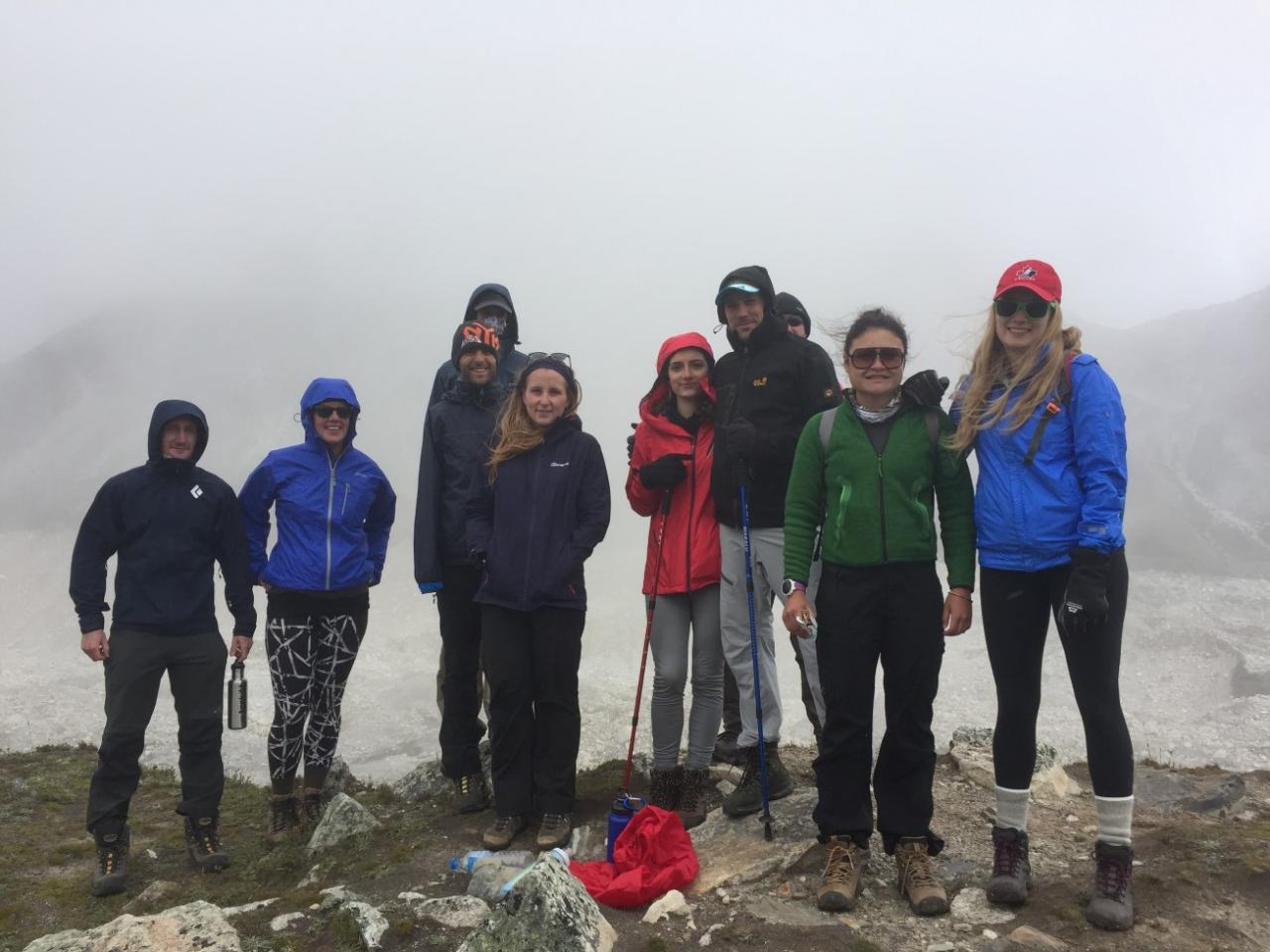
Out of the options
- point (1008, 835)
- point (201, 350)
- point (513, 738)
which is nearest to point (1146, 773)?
point (1008, 835)

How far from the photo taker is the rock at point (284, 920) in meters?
4.69

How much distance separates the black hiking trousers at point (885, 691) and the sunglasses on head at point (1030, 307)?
4.79ft

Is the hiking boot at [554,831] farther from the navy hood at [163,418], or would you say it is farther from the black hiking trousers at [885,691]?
the navy hood at [163,418]

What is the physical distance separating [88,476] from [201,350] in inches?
1837

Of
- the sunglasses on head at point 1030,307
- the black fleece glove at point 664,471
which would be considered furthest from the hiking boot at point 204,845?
the sunglasses on head at point 1030,307

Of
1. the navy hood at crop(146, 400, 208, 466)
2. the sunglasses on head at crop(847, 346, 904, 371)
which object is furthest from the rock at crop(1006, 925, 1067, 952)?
the navy hood at crop(146, 400, 208, 466)

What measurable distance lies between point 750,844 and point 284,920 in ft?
9.67

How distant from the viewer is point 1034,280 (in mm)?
4363

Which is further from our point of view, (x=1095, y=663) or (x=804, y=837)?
(x=804, y=837)

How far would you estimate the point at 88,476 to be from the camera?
341ft

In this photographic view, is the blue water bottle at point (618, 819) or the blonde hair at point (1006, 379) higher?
the blonde hair at point (1006, 379)

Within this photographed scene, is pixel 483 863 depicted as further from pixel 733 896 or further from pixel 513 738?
pixel 733 896

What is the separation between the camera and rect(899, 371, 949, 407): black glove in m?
4.58

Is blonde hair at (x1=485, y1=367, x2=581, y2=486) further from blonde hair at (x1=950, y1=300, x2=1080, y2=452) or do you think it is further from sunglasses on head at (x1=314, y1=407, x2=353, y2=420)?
blonde hair at (x1=950, y1=300, x2=1080, y2=452)
